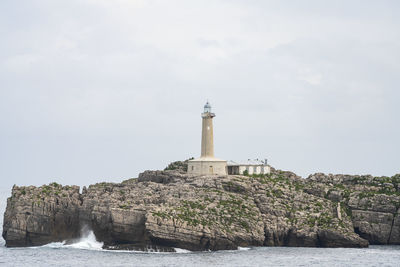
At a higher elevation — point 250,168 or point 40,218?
point 250,168

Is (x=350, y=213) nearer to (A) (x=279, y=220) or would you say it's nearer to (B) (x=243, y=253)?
(A) (x=279, y=220)

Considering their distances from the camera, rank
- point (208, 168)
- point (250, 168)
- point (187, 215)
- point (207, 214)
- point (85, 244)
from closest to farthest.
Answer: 1. point (187, 215)
2. point (207, 214)
3. point (85, 244)
4. point (208, 168)
5. point (250, 168)

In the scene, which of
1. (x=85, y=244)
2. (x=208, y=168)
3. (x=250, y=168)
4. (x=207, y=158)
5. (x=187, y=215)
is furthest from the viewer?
(x=250, y=168)

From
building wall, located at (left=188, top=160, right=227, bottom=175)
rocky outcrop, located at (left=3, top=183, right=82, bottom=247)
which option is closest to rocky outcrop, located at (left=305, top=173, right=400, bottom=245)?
building wall, located at (left=188, top=160, right=227, bottom=175)

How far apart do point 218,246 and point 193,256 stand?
7876mm

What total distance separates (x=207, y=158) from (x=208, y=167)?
7.38ft

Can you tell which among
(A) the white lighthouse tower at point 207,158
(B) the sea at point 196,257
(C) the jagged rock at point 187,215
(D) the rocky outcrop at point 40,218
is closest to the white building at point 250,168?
(A) the white lighthouse tower at point 207,158

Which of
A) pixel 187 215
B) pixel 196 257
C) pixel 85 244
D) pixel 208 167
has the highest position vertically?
pixel 208 167

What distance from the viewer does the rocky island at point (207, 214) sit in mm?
104438

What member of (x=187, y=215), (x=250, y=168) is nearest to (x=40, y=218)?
(x=187, y=215)

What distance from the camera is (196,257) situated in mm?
97688

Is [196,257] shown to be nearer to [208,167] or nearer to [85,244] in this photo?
[85,244]

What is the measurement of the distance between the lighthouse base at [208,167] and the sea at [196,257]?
72.6 ft

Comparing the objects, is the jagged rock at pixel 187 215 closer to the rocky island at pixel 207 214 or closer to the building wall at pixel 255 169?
the rocky island at pixel 207 214
